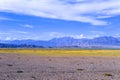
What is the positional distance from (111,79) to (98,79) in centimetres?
111

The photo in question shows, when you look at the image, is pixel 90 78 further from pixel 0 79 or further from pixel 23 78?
pixel 0 79

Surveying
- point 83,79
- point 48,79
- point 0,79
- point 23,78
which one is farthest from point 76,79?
point 0,79

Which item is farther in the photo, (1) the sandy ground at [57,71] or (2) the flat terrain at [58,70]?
(2) the flat terrain at [58,70]

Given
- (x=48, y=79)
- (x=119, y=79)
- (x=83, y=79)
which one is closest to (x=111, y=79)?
(x=119, y=79)

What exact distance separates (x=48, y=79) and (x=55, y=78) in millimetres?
867

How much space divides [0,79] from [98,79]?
327 inches

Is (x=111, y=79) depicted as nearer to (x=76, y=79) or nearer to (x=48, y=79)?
(x=76, y=79)

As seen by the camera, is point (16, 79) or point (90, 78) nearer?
point (16, 79)

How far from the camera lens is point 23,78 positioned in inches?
902

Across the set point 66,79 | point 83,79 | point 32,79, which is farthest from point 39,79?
point 83,79

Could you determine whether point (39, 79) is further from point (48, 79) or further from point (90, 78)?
point (90, 78)

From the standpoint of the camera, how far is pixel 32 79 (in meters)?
22.4

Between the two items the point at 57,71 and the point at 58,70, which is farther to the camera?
the point at 58,70

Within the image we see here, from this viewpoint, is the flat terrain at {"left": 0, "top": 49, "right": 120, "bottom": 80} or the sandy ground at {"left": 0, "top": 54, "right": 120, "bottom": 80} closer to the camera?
the sandy ground at {"left": 0, "top": 54, "right": 120, "bottom": 80}
